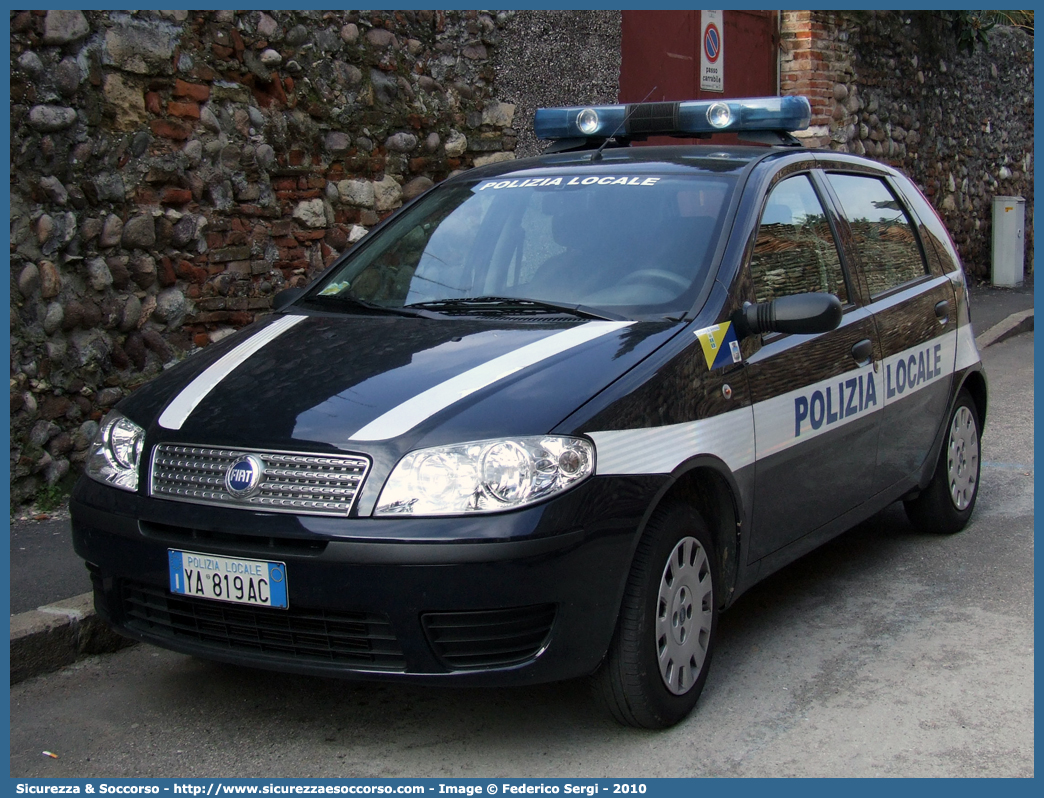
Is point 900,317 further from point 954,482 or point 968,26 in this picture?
point 968,26

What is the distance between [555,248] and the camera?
14.5 ft

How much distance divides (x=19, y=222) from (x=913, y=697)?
4348mm

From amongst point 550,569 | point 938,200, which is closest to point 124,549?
point 550,569

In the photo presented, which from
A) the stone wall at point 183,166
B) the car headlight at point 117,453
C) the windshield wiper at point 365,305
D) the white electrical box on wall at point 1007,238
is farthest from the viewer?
the white electrical box on wall at point 1007,238

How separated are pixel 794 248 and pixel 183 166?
3489 millimetres

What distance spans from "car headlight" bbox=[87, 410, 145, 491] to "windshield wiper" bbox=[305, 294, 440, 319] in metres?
0.96

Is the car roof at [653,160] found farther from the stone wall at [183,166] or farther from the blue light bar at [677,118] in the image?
the stone wall at [183,166]

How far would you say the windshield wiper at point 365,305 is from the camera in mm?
4254

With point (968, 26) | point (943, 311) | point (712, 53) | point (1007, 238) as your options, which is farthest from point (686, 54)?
point (1007, 238)

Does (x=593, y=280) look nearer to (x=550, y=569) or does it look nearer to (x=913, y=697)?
(x=550, y=569)

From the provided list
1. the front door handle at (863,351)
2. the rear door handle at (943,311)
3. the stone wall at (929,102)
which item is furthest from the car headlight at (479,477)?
the stone wall at (929,102)

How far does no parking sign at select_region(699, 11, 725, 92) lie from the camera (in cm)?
1201

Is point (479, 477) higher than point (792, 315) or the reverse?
the reverse

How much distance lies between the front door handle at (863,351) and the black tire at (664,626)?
124 cm
